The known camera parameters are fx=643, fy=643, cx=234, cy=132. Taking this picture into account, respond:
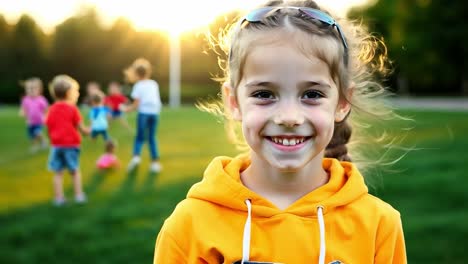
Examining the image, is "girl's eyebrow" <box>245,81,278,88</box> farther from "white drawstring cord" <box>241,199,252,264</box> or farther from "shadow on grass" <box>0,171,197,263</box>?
"shadow on grass" <box>0,171,197,263</box>

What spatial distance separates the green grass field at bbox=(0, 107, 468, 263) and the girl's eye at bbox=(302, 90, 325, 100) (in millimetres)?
1503

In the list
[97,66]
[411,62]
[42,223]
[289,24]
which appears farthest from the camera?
[97,66]

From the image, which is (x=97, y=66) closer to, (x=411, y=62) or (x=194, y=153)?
(x=411, y=62)

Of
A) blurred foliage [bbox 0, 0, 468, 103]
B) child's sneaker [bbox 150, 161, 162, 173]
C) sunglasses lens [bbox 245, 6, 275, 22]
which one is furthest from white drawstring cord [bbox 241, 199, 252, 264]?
blurred foliage [bbox 0, 0, 468, 103]

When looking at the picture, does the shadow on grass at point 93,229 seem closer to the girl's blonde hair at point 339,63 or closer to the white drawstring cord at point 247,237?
the girl's blonde hair at point 339,63

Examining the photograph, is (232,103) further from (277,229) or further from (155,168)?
(155,168)

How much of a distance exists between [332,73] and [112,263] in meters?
3.67

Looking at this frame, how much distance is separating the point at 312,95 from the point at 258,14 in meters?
0.34

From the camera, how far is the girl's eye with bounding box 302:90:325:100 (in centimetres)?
207

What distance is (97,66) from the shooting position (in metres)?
50.9

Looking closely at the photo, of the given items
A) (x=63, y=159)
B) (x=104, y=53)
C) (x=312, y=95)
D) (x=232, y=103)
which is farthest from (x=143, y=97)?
(x=104, y=53)

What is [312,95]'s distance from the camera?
208 cm

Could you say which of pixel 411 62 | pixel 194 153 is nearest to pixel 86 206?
A: pixel 194 153

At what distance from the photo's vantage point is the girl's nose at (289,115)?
79.4 inches
